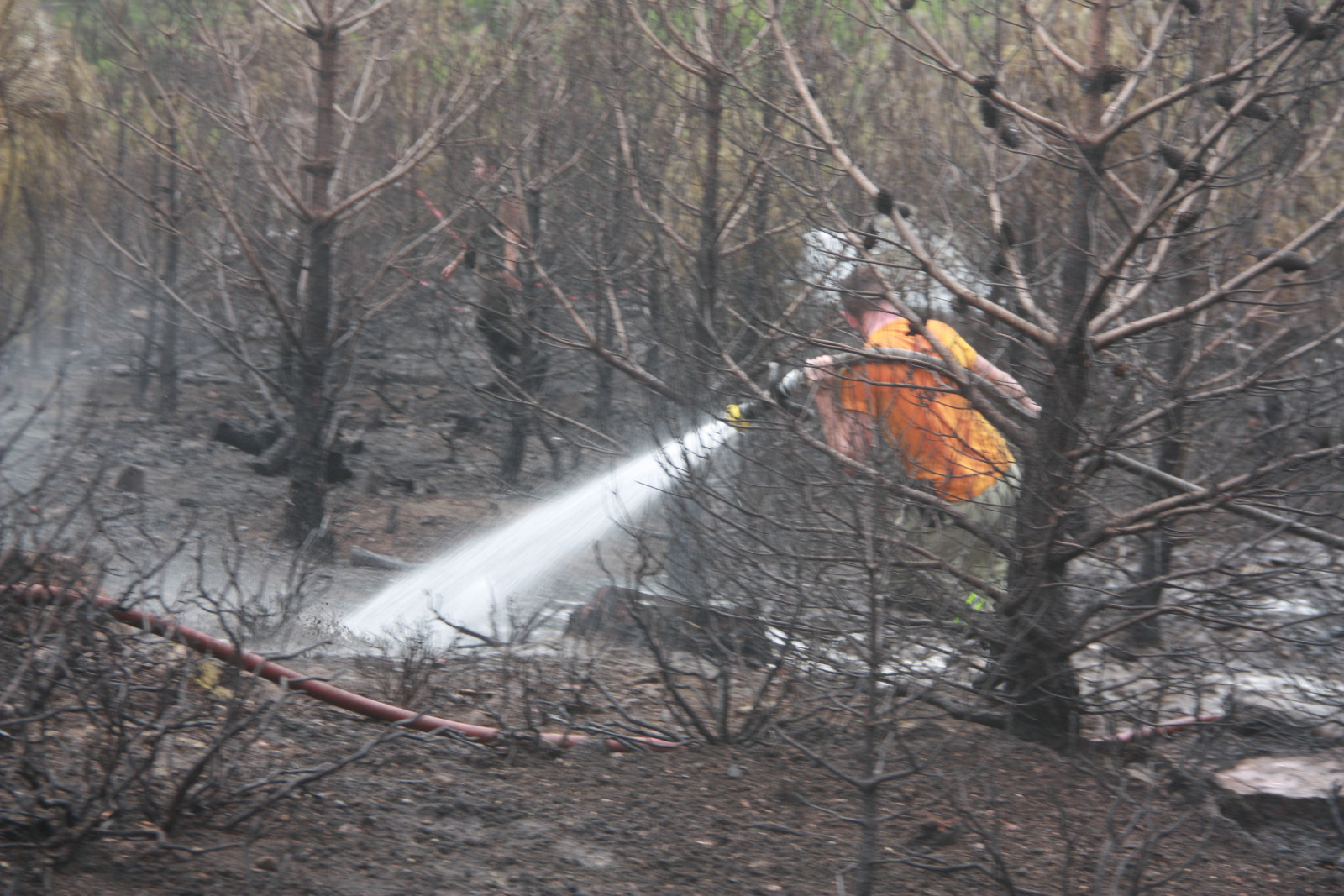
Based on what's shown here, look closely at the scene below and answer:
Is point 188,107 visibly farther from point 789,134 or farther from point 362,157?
point 789,134

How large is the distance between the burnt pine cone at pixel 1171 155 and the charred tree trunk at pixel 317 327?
16.5ft

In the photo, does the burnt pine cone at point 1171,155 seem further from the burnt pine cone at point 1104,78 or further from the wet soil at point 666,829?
the wet soil at point 666,829

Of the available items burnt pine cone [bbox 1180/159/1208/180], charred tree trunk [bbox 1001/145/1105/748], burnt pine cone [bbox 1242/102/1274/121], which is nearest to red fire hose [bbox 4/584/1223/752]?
charred tree trunk [bbox 1001/145/1105/748]

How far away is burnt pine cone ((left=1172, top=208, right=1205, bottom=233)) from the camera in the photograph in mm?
3939

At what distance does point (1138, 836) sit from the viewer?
377cm

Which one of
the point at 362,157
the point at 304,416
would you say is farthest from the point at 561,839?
the point at 362,157

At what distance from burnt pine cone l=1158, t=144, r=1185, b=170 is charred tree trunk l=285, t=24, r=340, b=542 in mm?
5029

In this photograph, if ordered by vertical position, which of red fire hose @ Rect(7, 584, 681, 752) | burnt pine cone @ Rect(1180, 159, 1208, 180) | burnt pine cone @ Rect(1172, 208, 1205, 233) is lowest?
red fire hose @ Rect(7, 584, 681, 752)

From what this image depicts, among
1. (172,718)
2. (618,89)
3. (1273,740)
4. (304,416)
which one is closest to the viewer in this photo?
(172,718)

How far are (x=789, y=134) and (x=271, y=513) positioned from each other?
189 inches

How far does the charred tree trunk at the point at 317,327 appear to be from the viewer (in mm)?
7215

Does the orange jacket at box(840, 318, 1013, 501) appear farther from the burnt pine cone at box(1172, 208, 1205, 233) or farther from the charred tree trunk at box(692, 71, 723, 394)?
the charred tree trunk at box(692, 71, 723, 394)

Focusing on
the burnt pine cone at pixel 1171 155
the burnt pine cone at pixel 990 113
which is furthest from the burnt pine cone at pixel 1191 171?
the burnt pine cone at pixel 990 113

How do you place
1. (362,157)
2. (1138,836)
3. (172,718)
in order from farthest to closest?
(362,157) → (1138,836) → (172,718)
